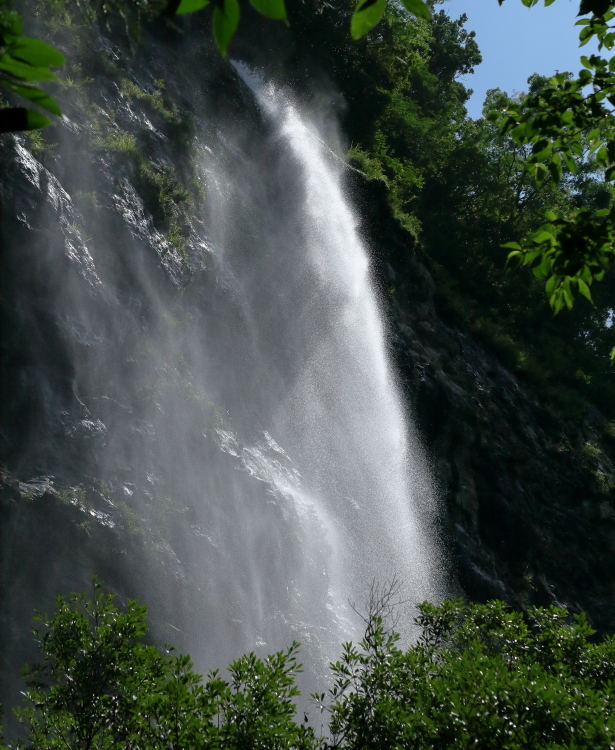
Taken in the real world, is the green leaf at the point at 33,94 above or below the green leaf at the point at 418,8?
below

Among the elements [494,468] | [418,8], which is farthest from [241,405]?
[418,8]

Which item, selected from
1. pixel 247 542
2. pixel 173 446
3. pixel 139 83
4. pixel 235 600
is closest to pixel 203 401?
pixel 173 446

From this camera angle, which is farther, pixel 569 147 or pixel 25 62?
pixel 569 147

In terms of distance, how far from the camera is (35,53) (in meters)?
1.67

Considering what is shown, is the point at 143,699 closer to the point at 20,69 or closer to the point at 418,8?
the point at 20,69

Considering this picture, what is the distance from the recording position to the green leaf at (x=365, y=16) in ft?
5.77

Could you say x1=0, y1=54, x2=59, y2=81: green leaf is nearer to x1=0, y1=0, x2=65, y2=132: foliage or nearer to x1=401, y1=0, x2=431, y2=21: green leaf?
x1=0, y1=0, x2=65, y2=132: foliage

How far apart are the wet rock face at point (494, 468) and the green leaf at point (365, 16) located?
17.3 meters

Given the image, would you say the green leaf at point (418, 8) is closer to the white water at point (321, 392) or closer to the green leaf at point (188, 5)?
the green leaf at point (188, 5)

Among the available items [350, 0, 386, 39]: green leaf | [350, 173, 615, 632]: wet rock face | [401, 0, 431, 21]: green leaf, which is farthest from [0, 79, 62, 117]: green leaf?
[350, 173, 615, 632]: wet rock face

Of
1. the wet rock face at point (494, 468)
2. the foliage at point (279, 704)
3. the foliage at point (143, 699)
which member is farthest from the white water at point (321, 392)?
the foliage at point (143, 699)

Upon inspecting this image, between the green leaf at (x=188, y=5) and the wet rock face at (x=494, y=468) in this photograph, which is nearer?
the green leaf at (x=188, y=5)

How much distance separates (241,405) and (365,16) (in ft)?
43.8

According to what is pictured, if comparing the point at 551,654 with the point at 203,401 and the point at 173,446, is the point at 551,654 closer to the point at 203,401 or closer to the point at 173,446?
the point at 173,446
